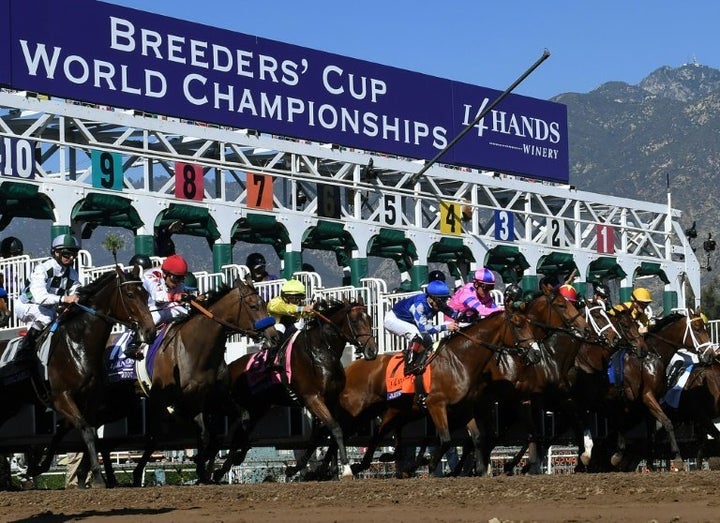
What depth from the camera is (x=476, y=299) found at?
706 inches

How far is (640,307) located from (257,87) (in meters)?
11.2

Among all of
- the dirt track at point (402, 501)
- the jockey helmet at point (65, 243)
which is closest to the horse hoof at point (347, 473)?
the dirt track at point (402, 501)


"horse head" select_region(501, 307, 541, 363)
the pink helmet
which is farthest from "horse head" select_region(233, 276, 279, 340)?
the pink helmet

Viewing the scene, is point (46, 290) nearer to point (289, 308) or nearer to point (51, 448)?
point (51, 448)

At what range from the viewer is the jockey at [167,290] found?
1680 cm

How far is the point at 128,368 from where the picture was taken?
649 inches

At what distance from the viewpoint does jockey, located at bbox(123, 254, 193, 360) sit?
55.1ft

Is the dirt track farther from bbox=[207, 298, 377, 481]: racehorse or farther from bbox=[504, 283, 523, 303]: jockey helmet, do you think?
bbox=[504, 283, 523, 303]: jockey helmet

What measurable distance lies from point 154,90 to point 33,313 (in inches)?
487

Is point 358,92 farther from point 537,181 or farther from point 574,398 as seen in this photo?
point 574,398

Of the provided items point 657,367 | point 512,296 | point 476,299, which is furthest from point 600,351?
point 476,299

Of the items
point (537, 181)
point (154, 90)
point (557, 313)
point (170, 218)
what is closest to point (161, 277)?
point (557, 313)

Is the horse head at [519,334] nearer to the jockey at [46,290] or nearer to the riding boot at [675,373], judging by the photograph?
the riding boot at [675,373]

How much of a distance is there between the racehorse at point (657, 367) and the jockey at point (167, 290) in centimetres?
589
